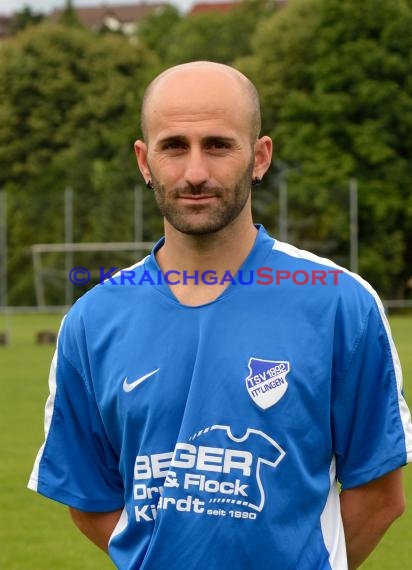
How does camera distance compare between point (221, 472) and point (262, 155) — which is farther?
point (262, 155)

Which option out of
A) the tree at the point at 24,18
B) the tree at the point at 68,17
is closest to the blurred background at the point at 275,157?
the tree at the point at 68,17

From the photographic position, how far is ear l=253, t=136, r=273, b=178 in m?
2.90

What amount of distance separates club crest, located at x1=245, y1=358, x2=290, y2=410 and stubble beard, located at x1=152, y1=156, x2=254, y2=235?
0.31 m

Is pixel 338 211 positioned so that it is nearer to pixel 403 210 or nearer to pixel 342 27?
pixel 403 210

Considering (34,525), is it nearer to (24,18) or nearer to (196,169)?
(196,169)

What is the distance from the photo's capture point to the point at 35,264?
43031mm

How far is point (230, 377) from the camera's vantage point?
281 centimetres

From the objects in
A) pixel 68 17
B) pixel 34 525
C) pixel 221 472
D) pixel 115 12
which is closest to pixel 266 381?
pixel 221 472

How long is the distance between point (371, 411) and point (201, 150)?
27.0 inches

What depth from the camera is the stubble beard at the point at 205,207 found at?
278 cm

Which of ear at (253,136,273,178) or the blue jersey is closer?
the blue jersey

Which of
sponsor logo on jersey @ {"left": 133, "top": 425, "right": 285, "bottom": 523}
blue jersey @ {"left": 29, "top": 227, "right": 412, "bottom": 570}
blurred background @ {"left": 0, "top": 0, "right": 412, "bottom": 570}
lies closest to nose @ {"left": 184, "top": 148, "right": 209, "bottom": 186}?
blue jersey @ {"left": 29, "top": 227, "right": 412, "bottom": 570}

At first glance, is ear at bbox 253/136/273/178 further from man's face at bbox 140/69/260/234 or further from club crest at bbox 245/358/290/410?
club crest at bbox 245/358/290/410

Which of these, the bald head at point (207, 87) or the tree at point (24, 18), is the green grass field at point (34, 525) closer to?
the bald head at point (207, 87)
